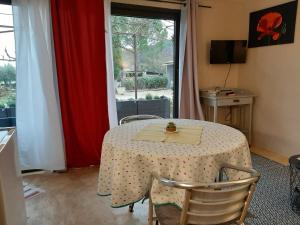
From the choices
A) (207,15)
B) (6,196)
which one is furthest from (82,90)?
(207,15)

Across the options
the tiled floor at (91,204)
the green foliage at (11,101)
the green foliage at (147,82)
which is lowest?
the tiled floor at (91,204)

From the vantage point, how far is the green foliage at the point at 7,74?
2.62m

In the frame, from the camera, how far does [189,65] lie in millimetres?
3273

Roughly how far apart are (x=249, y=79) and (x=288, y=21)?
0.95 m

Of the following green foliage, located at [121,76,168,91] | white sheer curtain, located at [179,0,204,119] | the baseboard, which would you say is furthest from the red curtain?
the baseboard

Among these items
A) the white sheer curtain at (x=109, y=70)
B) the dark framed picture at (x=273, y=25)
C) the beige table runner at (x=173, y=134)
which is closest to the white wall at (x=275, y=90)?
the dark framed picture at (x=273, y=25)

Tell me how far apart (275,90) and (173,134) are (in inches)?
89.5

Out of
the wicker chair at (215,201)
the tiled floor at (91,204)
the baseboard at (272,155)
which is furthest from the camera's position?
the baseboard at (272,155)

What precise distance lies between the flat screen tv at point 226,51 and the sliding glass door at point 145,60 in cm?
55

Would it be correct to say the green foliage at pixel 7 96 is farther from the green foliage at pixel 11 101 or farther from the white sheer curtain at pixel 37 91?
the white sheer curtain at pixel 37 91

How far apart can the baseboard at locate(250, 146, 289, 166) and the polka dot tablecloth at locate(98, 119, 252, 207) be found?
188 centimetres

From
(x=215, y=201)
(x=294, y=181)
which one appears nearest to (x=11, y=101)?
(x=215, y=201)

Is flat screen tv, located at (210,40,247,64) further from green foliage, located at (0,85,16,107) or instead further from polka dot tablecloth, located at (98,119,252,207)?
green foliage, located at (0,85,16,107)

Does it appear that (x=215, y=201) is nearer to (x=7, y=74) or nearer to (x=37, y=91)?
(x=37, y=91)
